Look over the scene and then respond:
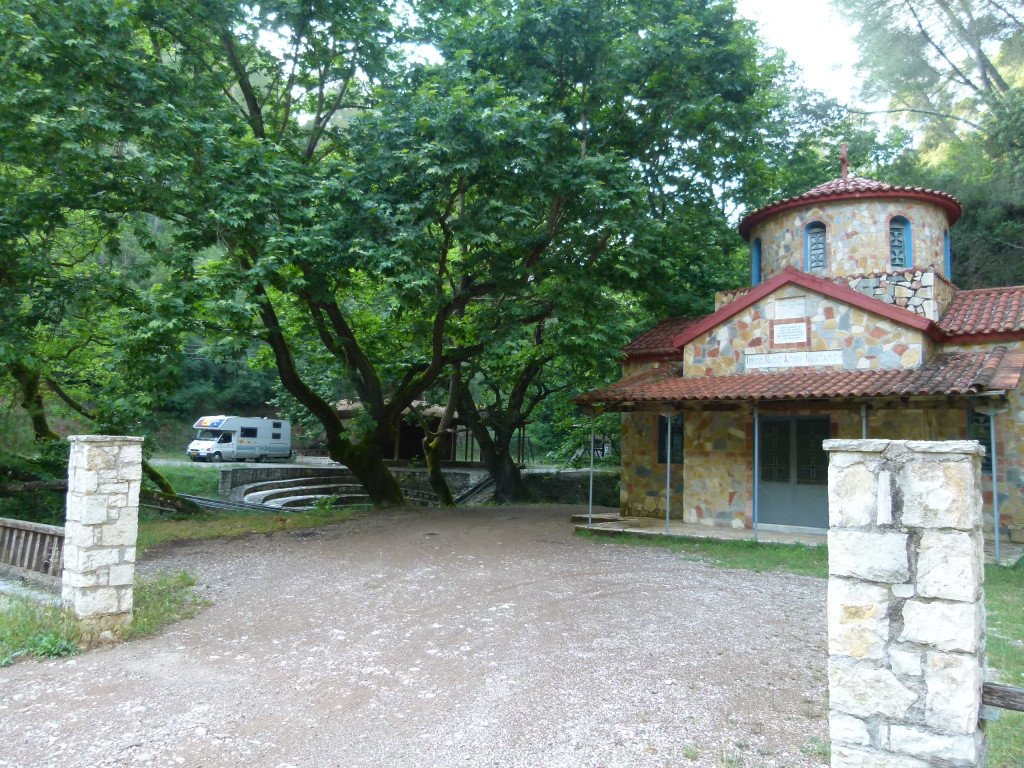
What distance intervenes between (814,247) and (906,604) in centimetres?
1213

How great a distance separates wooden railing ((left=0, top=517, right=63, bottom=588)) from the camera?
7.05m

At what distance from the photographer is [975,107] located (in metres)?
22.4

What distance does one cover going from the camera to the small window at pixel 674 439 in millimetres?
14406

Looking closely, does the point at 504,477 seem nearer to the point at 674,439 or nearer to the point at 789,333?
the point at 674,439

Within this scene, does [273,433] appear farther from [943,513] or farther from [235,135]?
[943,513]

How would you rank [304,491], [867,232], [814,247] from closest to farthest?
1. [867,232]
2. [814,247]
3. [304,491]

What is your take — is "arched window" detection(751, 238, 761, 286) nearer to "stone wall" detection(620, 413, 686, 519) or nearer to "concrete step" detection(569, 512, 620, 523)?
"stone wall" detection(620, 413, 686, 519)

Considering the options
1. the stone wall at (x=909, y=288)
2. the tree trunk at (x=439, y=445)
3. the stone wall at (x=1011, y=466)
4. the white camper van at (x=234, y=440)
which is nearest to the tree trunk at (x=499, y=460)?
the tree trunk at (x=439, y=445)

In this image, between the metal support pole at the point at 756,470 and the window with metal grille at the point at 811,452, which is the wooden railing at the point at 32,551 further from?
the window with metal grille at the point at 811,452

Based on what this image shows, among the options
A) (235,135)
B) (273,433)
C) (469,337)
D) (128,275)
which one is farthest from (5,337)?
(273,433)

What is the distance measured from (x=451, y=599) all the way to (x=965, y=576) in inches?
224

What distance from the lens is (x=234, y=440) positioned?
30.3 metres

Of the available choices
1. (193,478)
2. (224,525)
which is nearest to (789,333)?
(224,525)

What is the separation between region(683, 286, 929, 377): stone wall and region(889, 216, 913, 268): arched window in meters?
2.22
